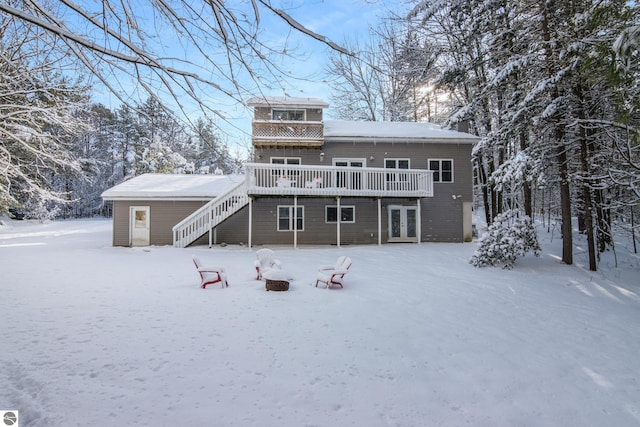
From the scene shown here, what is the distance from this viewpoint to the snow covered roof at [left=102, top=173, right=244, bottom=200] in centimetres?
1513

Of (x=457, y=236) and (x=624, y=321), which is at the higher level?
(x=457, y=236)

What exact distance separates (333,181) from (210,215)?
5546mm

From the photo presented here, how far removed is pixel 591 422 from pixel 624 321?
187 inches

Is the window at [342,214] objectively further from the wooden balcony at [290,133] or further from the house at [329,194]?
the wooden balcony at [290,133]

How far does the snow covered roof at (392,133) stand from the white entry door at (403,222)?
3.63 m

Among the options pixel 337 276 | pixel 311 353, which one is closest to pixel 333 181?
pixel 337 276

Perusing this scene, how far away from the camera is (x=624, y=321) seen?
6414 mm

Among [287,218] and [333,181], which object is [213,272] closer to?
[333,181]

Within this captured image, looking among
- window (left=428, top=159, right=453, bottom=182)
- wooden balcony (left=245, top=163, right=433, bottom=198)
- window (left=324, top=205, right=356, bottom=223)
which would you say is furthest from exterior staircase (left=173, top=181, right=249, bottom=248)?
window (left=428, top=159, right=453, bottom=182)

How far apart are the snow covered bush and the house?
4889 millimetres

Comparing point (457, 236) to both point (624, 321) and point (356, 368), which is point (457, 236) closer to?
point (624, 321)

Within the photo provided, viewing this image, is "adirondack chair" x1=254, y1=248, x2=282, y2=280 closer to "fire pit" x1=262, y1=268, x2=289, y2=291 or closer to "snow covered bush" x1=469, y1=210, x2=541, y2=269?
"fire pit" x1=262, y1=268, x2=289, y2=291

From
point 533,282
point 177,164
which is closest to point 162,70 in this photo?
point 533,282

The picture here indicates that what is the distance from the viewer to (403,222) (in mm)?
17172
